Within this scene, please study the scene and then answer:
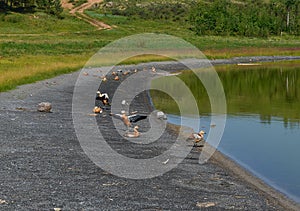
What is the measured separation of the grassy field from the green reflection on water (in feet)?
29.0

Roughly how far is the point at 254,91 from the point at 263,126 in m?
16.8

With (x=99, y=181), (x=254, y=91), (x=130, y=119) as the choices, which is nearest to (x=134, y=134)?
(x=130, y=119)

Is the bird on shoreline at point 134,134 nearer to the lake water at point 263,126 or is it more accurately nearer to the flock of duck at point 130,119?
the flock of duck at point 130,119

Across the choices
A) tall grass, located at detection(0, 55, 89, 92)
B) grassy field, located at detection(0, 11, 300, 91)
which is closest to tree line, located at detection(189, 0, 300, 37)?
grassy field, located at detection(0, 11, 300, 91)

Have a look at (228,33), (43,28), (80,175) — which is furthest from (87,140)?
(228,33)

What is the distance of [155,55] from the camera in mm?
70125

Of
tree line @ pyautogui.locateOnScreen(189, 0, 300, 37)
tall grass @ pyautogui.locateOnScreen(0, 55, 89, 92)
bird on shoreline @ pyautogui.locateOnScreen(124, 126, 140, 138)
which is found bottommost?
tree line @ pyautogui.locateOnScreen(189, 0, 300, 37)

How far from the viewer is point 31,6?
119 metres

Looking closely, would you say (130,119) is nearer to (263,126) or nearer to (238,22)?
(263,126)

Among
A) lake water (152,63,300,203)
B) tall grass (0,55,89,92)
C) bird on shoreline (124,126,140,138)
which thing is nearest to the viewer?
lake water (152,63,300,203)

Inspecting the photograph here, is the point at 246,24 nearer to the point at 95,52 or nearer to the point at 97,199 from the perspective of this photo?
the point at 95,52

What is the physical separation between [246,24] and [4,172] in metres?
108

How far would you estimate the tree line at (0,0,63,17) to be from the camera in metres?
113

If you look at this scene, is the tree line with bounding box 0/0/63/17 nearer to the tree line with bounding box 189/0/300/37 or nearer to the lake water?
the tree line with bounding box 189/0/300/37
